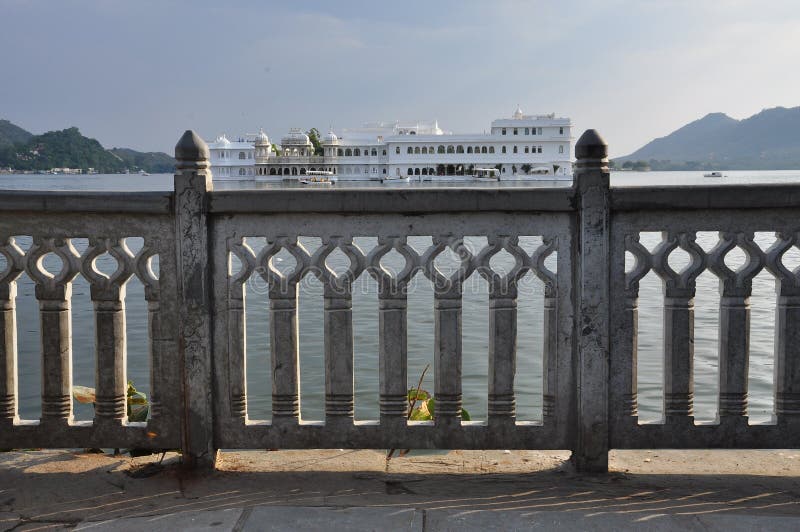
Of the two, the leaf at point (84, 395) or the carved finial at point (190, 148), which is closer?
the carved finial at point (190, 148)

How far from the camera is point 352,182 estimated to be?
134 m

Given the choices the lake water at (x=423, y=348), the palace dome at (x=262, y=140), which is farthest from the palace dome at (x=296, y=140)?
the lake water at (x=423, y=348)

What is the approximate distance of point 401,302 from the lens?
3.65 metres

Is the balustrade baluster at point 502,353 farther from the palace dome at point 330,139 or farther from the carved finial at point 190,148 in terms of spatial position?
the palace dome at point 330,139

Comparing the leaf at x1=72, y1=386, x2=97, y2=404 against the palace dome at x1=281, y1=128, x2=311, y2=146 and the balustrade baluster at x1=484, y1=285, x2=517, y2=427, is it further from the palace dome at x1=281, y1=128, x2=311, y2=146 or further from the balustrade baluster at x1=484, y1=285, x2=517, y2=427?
the palace dome at x1=281, y1=128, x2=311, y2=146

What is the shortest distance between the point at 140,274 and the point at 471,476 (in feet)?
6.01

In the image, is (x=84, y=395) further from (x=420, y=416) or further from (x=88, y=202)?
(x=420, y=416)

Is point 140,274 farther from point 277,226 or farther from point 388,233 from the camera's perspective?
point 388,233

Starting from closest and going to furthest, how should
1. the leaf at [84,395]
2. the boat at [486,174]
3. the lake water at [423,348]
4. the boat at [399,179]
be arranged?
the leaf at [84,395] < the lake water at [423,348] < the boat at [486,174] < the boat at [399,179]

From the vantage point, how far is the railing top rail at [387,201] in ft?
11.6

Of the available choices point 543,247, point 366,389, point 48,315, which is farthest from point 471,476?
point 366,389

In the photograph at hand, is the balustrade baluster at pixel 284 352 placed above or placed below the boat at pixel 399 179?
below

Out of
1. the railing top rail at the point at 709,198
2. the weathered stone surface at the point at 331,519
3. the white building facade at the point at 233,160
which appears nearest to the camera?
the weathered stone surface at the point at 331,519

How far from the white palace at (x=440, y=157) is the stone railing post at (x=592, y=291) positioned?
119279 millimetres
